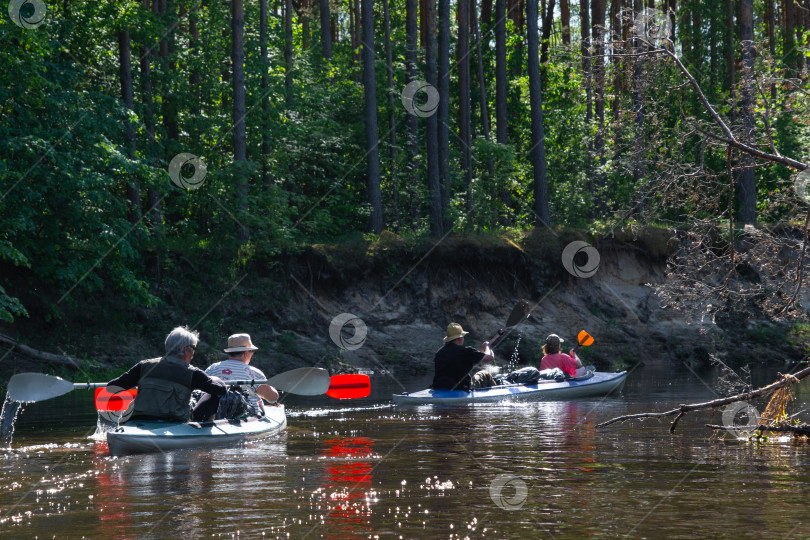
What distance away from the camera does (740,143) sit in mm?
8836

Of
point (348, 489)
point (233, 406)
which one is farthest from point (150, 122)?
point (348, 489)

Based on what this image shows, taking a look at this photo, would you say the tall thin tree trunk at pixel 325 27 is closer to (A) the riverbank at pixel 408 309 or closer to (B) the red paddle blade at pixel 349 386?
(A) the riverbank at pixel 408 309

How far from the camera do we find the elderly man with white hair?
9.71m

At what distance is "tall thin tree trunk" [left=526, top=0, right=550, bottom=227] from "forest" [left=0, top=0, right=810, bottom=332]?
6cm

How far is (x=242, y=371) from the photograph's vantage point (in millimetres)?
11469

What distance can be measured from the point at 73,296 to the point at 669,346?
616 inches

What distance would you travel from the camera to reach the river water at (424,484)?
6051 millimetres

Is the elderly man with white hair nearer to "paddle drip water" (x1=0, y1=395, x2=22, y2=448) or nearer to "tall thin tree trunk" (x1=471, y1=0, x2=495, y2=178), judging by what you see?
"paddle drip water" (x1=0, y1=395, x2=22, y2=448)

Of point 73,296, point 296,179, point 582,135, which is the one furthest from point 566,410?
point 582,135

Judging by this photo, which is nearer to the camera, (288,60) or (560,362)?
(560,362)

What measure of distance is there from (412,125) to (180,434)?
772 inches

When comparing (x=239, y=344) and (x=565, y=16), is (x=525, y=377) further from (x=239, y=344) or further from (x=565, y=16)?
(x=565, y=16)

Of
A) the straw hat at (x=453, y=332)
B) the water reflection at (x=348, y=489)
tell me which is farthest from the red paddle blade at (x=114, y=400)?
the straw hat at (x=453, y=332)

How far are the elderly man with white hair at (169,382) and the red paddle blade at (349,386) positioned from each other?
11.7 feet
